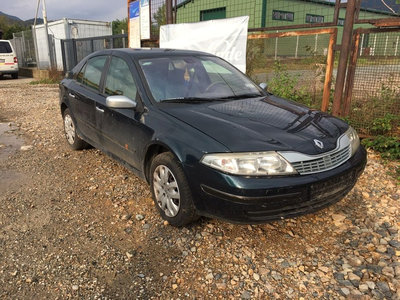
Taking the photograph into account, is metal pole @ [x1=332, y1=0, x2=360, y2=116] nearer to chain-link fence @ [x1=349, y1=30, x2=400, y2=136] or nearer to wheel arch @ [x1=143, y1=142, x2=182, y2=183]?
chain-link fence @ [x1=349, y1=30, x2=400, y2=136]

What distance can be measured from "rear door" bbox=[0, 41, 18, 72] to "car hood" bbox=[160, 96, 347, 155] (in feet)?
54.3

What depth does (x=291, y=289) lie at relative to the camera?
7.47ft

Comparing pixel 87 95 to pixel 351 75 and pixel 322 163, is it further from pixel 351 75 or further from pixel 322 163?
pixel 351 75

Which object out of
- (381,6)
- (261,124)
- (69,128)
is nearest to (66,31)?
(69,128)

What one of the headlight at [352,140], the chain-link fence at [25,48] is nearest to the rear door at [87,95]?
the headlight at [352,140]

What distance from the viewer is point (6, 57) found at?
16.3 m

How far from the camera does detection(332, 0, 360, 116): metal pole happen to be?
4801mm

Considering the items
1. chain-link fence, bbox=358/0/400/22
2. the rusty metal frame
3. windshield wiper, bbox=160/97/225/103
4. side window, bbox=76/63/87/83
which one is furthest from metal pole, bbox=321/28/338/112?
side window, bbox=76/63/87/83

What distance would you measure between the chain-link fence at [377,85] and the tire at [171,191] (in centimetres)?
335

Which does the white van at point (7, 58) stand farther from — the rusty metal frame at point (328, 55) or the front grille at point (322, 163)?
the front grille at point (322, 163)

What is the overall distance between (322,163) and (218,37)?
4.56m

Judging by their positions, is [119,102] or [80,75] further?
[80,75]

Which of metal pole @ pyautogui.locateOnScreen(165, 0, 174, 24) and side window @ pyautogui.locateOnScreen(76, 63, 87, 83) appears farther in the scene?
metal pole @ pyautogui.locateOnScreen(165, 0, 174, 24)

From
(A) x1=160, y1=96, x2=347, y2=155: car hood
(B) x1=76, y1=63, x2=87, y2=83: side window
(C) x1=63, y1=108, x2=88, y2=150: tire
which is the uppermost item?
(B) x1=76, y1=63, x2=87, y2=83: side window
